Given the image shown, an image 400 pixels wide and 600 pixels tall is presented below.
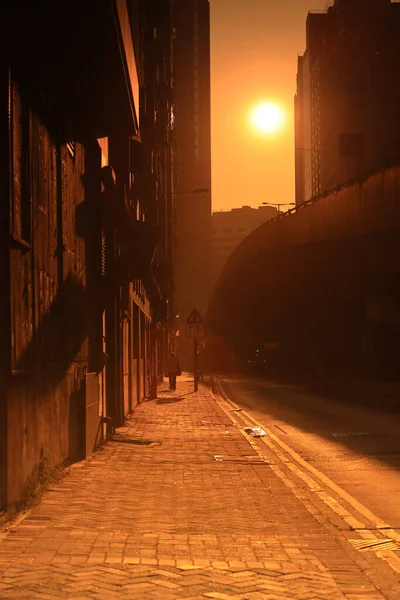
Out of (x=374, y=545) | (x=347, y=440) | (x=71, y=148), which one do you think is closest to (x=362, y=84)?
(x=347, y=440)

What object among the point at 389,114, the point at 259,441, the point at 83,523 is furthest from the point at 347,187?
the point at 389,114

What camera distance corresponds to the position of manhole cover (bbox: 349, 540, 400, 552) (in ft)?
26.1

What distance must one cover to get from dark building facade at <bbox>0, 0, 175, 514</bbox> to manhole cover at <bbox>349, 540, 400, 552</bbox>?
3.33 meters

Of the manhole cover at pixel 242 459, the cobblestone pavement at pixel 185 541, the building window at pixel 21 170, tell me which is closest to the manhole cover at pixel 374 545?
the cobblestone pavement at pixel 185 541

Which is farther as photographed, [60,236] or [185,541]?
[60,236]

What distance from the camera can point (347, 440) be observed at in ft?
62.0

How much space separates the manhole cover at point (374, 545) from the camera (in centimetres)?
797

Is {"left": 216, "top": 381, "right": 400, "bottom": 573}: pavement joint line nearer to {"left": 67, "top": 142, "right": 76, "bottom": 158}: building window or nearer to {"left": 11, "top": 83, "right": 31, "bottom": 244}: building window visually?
{"left": 11, "top": 83, "right": 31, "bottom": 244}: building window

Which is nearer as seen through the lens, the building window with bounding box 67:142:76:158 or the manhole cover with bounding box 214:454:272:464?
the building window with bounding box 67:142:76:158

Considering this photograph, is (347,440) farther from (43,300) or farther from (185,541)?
(185,541)

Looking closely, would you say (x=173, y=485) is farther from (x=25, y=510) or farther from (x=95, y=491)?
(x=25, y=510)

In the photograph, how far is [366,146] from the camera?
100 metres

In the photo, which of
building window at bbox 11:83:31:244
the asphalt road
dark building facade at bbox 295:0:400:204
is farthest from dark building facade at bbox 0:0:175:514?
dark building facade at bbox 295:0:400:204

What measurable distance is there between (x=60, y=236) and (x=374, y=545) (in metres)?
6.49
